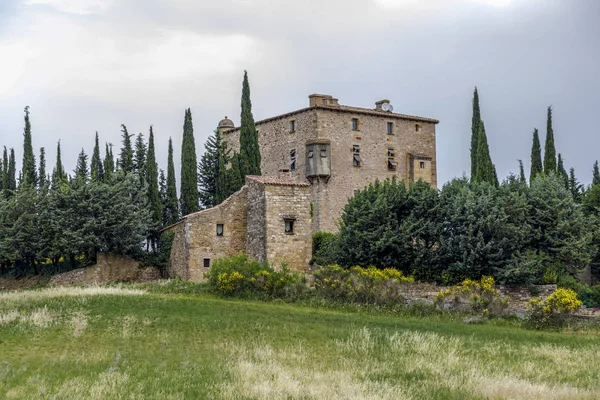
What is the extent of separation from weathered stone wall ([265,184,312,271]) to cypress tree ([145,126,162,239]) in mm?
13984

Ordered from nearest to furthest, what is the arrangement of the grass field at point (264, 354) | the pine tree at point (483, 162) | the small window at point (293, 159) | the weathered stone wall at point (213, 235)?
the grass field at point (264, 354)
the weathered stone wall at point (213, 235)
the pine tree at point (483, 162)
the small window at point (293, 159)

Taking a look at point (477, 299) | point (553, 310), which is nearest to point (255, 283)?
point (477, 299)

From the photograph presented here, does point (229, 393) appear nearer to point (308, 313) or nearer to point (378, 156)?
point (308, 313)

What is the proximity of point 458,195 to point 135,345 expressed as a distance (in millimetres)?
23538

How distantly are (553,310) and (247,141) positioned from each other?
29839 millimetres

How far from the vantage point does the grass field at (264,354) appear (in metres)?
16.7

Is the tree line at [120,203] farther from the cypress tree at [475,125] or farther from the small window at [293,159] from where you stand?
the cypress tree at [475,125]

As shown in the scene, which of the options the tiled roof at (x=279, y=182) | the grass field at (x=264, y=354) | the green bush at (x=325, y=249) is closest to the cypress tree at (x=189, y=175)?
the green bush at (x=325, y=249)

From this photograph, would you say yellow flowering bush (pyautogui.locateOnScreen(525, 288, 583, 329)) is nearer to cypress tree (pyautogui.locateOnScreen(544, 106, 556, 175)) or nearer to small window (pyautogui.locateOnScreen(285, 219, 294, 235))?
small window (pyautogui.locateOnScreen(285, 219, 294, 235))

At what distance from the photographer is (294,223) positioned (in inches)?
1601

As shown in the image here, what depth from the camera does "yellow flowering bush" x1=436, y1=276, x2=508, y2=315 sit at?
31.1 metres

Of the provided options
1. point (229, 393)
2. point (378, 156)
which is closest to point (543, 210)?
point (378, 156)

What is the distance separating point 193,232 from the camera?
43.7 meters

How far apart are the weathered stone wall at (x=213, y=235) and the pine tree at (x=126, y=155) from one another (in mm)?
14033
